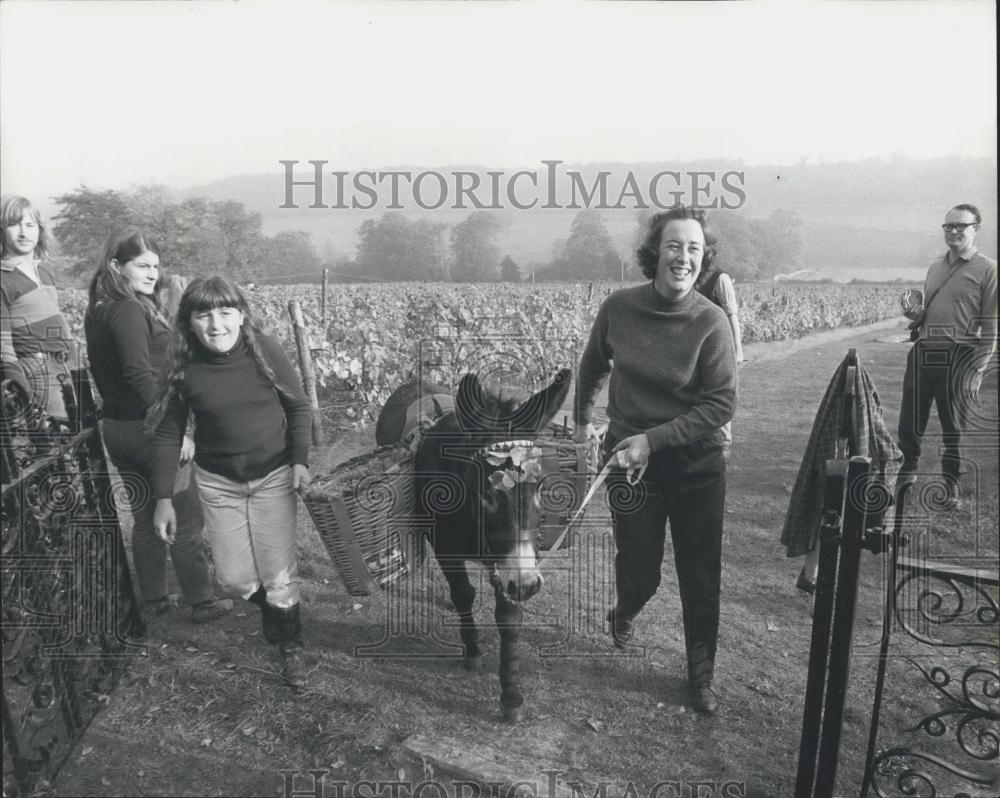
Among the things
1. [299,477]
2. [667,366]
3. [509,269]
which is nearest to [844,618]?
[667,366]

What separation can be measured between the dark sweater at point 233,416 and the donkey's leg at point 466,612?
39.2 inches

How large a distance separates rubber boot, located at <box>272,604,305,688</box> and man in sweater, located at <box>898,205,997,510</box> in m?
4.41

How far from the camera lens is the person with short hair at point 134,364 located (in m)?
3.22

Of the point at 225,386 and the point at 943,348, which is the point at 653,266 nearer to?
the point at 225,386

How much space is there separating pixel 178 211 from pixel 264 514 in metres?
6.49

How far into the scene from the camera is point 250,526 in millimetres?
3053

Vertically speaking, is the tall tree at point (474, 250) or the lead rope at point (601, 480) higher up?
the tall tree at point (474, 250)

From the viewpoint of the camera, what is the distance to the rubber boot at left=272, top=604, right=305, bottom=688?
3.20m

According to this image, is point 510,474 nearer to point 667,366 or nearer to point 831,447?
point 667,366

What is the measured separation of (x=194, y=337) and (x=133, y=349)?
1.70ft

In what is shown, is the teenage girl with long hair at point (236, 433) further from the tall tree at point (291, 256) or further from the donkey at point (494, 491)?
the tall tree at point (291, 256)

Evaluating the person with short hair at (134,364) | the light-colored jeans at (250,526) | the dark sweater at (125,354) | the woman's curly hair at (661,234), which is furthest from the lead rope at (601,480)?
the dark sweater at (125,354)

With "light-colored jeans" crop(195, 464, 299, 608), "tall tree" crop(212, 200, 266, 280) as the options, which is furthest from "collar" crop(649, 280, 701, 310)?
"tall tree" crop(212, 200, 266, 280)

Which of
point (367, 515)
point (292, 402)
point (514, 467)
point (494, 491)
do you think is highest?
point (292, 402)
